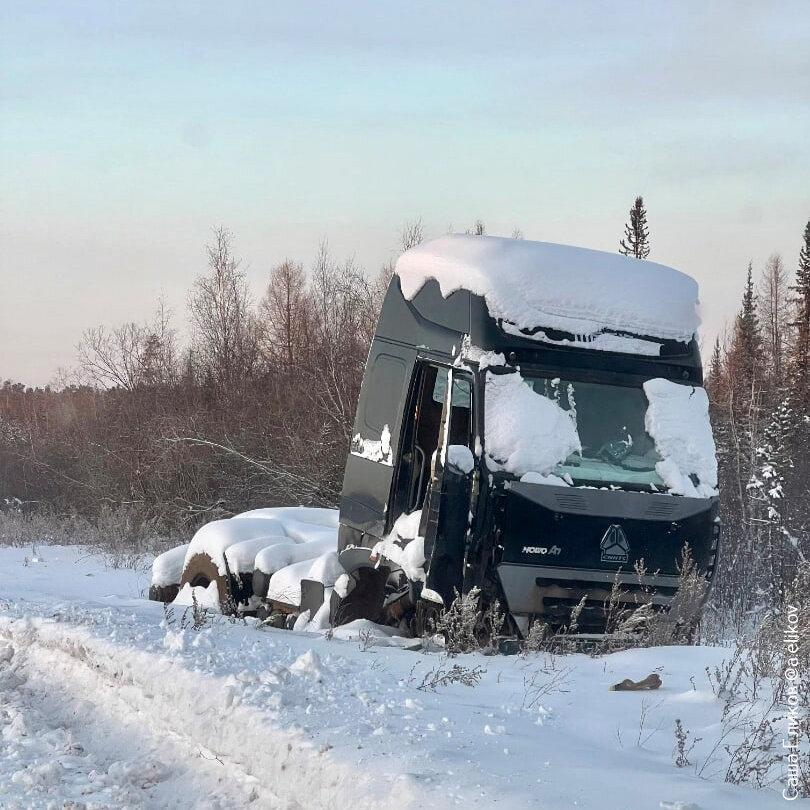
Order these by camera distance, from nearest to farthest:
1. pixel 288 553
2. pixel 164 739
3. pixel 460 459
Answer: pixel 164 739
pixel 460 459
pixel 288 553

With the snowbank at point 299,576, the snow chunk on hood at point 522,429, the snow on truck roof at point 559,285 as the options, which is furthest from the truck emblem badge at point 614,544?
the snowbank at point 299,576

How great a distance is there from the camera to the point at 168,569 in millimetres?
11875

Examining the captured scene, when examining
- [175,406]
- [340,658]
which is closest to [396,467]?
[340,658]

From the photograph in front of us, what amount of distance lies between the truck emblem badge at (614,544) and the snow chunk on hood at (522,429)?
0.67 metres

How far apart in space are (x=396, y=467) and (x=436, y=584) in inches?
50.6

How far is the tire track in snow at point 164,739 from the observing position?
4.60 metres

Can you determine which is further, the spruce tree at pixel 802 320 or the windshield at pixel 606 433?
the spruce tree at pixel 802 320

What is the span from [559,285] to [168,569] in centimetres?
584

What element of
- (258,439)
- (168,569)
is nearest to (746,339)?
(258,439)

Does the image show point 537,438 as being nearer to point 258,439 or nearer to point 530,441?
point 530,441

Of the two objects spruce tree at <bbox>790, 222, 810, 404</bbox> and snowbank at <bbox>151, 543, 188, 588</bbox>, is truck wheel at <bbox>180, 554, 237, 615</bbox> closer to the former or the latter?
snowbank at <bbox>151, 543, 188, 588</bbox>

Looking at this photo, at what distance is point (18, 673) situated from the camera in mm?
7496

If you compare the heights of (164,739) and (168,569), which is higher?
(168,569)

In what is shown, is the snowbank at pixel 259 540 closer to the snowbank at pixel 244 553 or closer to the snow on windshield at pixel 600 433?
the snowbank at pixel 244 553
